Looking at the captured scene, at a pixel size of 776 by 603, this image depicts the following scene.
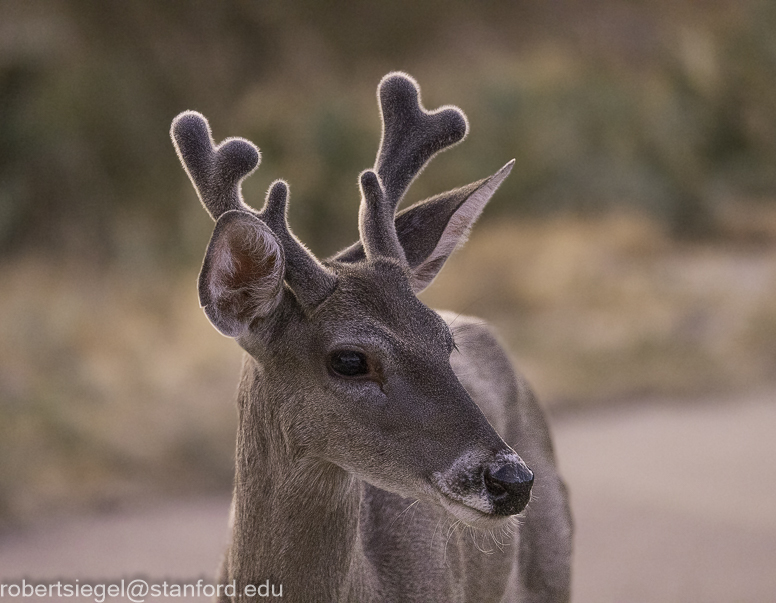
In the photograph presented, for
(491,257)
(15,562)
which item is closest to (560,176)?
(491,257)

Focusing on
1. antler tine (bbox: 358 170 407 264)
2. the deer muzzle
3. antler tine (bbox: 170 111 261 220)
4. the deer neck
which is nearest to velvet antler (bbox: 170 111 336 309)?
antler tine (bbox: 170 111 261 220)

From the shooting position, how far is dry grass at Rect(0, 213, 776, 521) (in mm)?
7430

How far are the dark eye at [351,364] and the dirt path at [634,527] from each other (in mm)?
3124

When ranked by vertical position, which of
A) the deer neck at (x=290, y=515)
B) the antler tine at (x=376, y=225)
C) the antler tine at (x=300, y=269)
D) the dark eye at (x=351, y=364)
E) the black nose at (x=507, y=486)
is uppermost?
the antler tine at (x=376, y=225)

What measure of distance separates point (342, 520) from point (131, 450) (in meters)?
4.65

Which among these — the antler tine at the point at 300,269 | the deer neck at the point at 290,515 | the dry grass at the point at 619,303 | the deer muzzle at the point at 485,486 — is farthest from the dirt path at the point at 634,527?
the deer muzzle at the point at 485,486

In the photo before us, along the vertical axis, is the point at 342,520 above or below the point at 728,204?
below

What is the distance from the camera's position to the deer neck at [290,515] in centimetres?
317

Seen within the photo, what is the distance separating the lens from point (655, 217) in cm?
1427

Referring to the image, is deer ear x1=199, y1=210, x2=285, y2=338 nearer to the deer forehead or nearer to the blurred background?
the deer forehead

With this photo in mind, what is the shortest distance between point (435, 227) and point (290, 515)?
3.35 ft

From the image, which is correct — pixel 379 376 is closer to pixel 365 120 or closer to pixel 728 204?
pixel 365 120

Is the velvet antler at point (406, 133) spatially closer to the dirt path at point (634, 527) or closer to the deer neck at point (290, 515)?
the deer neck at point (290, 515)

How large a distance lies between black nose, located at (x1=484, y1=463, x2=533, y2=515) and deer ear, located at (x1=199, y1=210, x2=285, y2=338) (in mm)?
799
